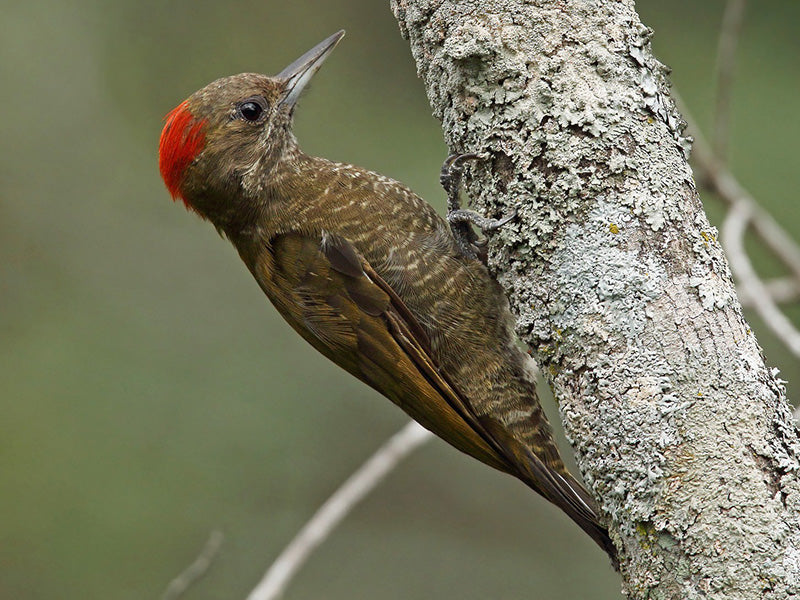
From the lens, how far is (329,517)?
8.28 ft

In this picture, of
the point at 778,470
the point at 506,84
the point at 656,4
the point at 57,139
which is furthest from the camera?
the point at 57,139

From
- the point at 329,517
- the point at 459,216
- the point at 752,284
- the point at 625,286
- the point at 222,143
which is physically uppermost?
the point at 222,143

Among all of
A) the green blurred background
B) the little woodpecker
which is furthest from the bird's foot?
the green blurred background

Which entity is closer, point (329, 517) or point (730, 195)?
point (329, 517)

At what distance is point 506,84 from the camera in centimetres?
205

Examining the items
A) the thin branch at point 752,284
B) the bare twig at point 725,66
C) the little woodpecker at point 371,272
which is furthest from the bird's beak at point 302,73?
the thin branch at point 752,284

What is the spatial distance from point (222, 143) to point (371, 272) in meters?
0.64

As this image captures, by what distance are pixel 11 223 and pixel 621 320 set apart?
4.74m

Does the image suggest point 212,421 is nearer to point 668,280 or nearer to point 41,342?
point 41,342

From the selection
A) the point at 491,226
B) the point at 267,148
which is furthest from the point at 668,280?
the point at 267,148

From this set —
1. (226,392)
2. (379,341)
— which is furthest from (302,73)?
(226,392)

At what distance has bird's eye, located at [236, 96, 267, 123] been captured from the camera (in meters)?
3.03

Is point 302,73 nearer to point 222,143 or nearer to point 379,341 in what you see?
point 222,143

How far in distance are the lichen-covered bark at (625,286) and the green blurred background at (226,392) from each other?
2689mm
